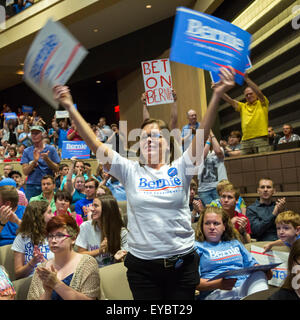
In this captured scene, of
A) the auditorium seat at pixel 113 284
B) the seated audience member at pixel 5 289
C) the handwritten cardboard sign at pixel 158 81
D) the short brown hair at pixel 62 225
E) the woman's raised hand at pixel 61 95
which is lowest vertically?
the auditorium seat at pixel 113 284

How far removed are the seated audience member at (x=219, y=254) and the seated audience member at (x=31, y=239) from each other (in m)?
1.07

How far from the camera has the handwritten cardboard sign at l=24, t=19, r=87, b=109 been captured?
1593mm

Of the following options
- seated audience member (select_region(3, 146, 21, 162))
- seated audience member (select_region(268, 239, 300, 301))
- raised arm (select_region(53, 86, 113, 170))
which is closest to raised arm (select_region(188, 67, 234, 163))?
raised arm (select_region(53, 86, 113, 170))

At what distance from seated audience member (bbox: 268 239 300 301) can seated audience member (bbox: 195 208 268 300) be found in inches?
15.4

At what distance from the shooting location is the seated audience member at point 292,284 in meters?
1.70

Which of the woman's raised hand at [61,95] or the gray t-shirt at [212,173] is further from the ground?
the woman's raised hand at [61,95]

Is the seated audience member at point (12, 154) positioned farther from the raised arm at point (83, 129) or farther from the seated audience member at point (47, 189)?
the raised arm at point (83, 129)

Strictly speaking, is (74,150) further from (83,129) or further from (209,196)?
(83,129)

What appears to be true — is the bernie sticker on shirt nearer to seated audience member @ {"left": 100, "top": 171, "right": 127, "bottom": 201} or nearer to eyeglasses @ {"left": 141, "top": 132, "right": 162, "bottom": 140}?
eyeglasses @ {"left": 141, "top": 132, "right": 162, "bottom": 140}

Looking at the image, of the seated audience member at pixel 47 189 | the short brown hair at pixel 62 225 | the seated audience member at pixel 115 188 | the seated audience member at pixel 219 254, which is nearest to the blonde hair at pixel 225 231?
the seated audience member at pixel 219 254
